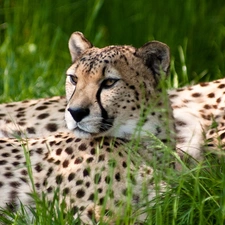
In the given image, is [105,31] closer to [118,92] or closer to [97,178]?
[118,92]

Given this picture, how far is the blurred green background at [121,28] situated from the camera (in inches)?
290

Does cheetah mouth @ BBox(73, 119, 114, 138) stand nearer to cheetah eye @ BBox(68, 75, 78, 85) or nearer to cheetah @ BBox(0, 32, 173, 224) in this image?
cheetah @ BBox(0, 32, 173, 224)

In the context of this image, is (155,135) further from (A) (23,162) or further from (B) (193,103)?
(B) (193,103)

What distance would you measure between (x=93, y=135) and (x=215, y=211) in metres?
0.71

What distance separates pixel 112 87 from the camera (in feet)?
16.0

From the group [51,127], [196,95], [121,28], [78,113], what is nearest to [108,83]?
[78,113]

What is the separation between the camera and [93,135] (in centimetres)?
480

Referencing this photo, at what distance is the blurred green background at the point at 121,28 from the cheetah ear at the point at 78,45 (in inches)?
75.3

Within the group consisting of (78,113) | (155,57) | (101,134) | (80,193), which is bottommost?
(80,193)

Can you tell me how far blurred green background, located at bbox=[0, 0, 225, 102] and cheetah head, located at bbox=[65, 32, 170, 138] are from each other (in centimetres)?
217

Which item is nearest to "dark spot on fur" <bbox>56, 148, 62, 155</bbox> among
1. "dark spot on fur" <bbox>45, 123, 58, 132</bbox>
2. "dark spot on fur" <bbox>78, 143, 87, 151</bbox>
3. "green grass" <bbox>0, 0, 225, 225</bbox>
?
"dark spot on fur" <bbox>78, 143, 87, 151</bbox>

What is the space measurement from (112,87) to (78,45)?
46 centimetres

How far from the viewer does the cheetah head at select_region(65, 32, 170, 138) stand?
4738 mm

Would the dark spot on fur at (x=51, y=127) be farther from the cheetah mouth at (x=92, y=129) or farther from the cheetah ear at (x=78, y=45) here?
the cheetah mouth at (x=92, y=129)
